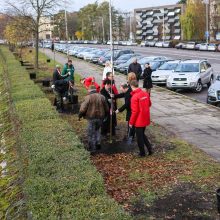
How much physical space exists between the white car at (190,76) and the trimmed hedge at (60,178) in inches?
495

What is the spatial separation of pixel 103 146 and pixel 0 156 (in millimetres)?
2568

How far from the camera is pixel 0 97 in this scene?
19.7 metres

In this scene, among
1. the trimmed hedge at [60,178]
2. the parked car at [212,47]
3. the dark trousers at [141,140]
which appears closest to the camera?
the trimmed hedge at [60,178]

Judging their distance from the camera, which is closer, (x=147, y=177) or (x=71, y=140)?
(x=147, y=177)

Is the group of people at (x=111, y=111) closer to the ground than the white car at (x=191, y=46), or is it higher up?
higher up

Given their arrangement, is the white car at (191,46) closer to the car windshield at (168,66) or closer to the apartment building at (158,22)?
the car windshield at (168,66)

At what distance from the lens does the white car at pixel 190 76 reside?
23203 millimetres

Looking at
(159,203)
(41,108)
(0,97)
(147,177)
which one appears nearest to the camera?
(159,203)

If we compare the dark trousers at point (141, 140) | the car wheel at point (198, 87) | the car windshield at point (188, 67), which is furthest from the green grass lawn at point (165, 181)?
the car windshield at point (188, 67)

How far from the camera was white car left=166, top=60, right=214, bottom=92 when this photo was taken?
23.2 meters

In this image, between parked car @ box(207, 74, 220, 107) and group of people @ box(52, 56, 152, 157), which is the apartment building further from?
group of people @ box(52, 56, 152, 157)

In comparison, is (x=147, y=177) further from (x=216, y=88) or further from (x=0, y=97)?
(x=0, y=97)

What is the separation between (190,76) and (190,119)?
27.7 feet

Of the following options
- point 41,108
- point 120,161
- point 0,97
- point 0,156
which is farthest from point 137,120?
point 0,97
